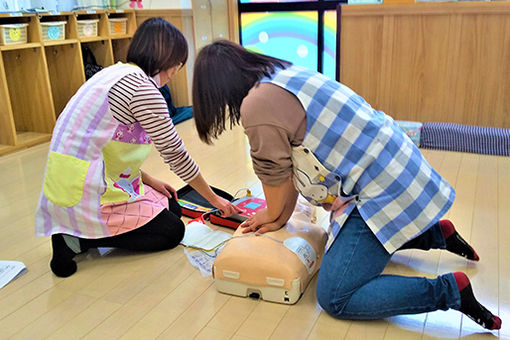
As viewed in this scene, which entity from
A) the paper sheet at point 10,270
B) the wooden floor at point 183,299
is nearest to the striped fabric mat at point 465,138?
the wooden floor at point 183,299

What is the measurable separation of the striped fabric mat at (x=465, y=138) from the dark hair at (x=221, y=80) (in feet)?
5.86

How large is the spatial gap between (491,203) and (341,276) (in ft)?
Result: 3.49

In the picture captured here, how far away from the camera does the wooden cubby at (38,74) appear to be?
3.01 metres

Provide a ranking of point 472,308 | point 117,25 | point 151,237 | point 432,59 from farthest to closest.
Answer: point 117,25 < point 432,59 < point 151,237 < point 472,308

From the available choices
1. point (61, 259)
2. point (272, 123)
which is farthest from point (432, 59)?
point (61, 259)

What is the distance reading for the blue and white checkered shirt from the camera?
4.14ft

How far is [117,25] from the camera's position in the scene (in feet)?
12.4

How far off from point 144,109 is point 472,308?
1.06 meters

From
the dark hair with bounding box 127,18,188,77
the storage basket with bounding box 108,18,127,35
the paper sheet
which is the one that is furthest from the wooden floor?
the storage basket with bounding box 108,18,127,35

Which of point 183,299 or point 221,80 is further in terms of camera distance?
point 183,299

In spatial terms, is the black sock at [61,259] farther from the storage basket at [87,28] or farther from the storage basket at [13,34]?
the storage basket at [87,28]

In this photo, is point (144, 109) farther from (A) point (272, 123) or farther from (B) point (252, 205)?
(B) point (252, 205)

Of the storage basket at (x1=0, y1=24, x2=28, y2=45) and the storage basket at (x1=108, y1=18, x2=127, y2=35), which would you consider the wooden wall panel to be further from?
the storage basket at (x1=0, y1=24, x2=28, y2=45)

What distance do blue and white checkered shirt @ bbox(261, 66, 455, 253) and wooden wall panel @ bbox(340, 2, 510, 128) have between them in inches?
76.5
